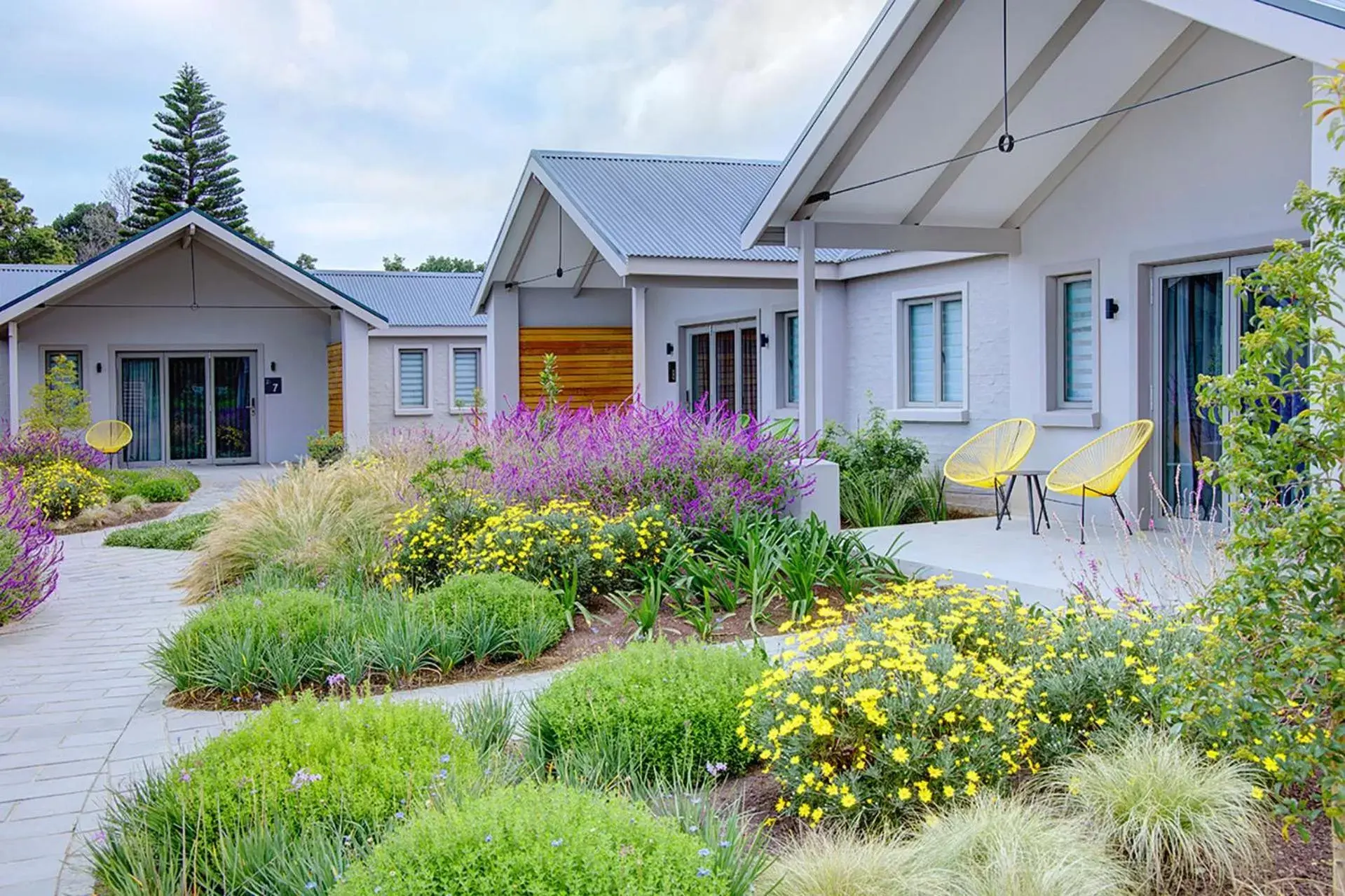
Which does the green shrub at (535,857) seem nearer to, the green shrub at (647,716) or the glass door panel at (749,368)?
the green shrub at (647,716)

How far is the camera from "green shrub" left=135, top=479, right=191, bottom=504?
1555 centimetres

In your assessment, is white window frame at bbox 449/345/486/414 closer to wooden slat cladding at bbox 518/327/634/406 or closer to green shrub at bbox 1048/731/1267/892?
wooden slat cladding at bbox 518/327/634/406

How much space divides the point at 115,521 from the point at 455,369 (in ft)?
36.6

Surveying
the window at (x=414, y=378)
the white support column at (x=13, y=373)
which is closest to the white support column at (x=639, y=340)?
the window at (x=414, y=378)

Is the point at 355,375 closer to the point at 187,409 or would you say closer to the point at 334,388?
the point at 334,388

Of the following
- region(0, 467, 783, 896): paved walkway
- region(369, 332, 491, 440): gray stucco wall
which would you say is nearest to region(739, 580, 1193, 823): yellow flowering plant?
region(0, 467, 783, 896): paved walkway

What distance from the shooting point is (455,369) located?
24.3 meters

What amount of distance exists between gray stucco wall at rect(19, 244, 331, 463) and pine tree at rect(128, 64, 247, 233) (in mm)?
21398

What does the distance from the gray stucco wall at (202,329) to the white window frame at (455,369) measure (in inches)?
89.6

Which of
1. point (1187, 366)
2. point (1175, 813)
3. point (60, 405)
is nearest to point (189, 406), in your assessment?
point (60, 405)

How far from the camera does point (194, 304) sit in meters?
20.6

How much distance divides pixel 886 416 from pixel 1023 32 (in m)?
5.35

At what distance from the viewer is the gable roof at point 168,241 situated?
1783 centimetres

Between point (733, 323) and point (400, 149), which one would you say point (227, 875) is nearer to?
point (733, 323)
